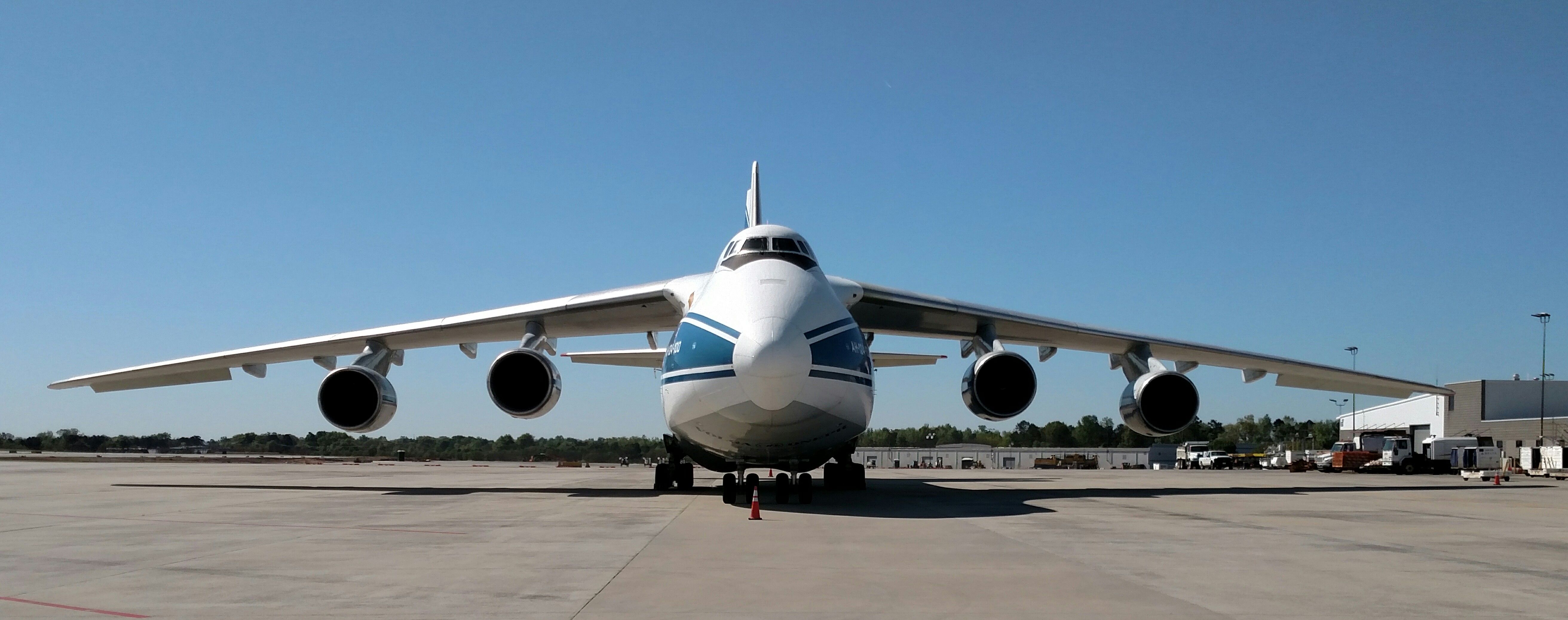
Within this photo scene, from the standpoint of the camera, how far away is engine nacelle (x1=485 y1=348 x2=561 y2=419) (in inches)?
625

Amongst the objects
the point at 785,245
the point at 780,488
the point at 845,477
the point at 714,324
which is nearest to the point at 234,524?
the point at 714,324

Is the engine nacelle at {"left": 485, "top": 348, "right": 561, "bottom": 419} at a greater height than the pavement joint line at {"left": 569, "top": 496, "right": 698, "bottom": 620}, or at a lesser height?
greater

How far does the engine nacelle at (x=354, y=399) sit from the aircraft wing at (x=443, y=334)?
3.69 feet

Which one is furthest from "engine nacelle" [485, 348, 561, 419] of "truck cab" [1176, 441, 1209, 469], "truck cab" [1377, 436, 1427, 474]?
"truck cab" [1176, 441, 1209, 469]

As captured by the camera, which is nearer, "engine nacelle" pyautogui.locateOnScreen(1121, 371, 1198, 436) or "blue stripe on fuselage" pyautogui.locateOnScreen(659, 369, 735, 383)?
"blue stripe on fuselage" pyautogui.locateOnScreen(659, 369, 735, 383)

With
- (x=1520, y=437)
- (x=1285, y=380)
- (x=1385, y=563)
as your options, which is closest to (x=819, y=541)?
(x=1385, y=563)

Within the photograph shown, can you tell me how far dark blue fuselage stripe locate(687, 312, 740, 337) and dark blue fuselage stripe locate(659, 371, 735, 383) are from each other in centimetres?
42

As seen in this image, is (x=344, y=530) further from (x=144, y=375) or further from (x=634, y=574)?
(x=144, y=375)

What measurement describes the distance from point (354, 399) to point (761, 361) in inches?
324

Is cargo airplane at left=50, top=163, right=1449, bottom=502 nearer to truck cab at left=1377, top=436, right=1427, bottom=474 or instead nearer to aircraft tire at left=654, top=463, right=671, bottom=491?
aircraft tire at left=654, top=463, right=671, bottom=491

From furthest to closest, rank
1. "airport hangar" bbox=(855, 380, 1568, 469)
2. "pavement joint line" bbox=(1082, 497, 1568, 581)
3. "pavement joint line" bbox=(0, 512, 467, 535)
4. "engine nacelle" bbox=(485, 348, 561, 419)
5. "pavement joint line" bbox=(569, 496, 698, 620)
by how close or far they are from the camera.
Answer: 1. "airport hangar" bbox=(855, 380, 1568, 469)
2. "engine nacelle" bbox=(485, 348, 561, 419)
3. "pavement joint line" bbox=(0, 512, 467, 535)
4. "pavement joint line" bbox=(1082, 497, 1568, 581)
5. "pavement joint line" bbox=(569, 496, 698, 620)

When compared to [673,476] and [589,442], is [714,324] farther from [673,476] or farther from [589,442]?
[589,442]

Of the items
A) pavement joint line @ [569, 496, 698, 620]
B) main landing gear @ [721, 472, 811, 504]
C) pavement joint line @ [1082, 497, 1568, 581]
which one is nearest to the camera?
pavement joint line @ [569, 496, 698, 620]

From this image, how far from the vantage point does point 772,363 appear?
11.7 m
